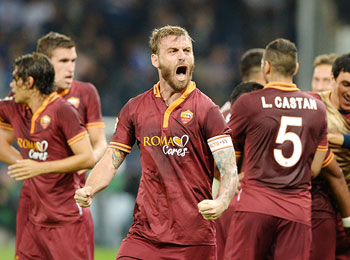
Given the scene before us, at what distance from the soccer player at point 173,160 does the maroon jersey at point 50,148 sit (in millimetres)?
1327

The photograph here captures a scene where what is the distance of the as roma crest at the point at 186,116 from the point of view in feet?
16.1

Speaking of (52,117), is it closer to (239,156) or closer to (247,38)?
(239,156)

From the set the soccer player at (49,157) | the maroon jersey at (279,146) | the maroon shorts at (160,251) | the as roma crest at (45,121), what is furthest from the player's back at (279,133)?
the as roma crest at (45,121)

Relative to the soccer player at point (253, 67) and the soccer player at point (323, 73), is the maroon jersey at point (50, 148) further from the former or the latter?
the soccer player at point (323, 73)

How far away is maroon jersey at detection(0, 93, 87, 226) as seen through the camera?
624 cm

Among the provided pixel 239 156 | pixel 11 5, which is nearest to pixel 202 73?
pixel 11 5

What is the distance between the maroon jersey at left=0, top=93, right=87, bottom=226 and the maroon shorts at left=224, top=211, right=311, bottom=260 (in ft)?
5.06

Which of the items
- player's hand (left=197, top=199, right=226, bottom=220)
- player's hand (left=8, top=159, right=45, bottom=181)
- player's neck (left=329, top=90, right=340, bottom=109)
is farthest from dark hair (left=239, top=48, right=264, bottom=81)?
player's hand (left=197, top=199, right=226, bottom=220)

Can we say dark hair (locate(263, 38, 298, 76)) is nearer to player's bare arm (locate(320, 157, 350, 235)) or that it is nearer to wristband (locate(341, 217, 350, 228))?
player's bare arm (locate(320, 157, 350, 235))

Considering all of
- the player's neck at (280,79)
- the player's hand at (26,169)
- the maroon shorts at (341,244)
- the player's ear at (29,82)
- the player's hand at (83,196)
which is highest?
the player's ear at (29,82)

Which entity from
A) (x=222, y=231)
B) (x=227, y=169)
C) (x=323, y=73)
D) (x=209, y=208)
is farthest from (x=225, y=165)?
(x=323, y=73)

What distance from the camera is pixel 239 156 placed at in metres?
6.20

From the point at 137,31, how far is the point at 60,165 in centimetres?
892

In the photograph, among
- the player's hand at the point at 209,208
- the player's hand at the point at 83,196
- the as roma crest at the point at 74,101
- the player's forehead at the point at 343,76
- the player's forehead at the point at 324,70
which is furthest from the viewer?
the player's forehead at the point at 324,70
